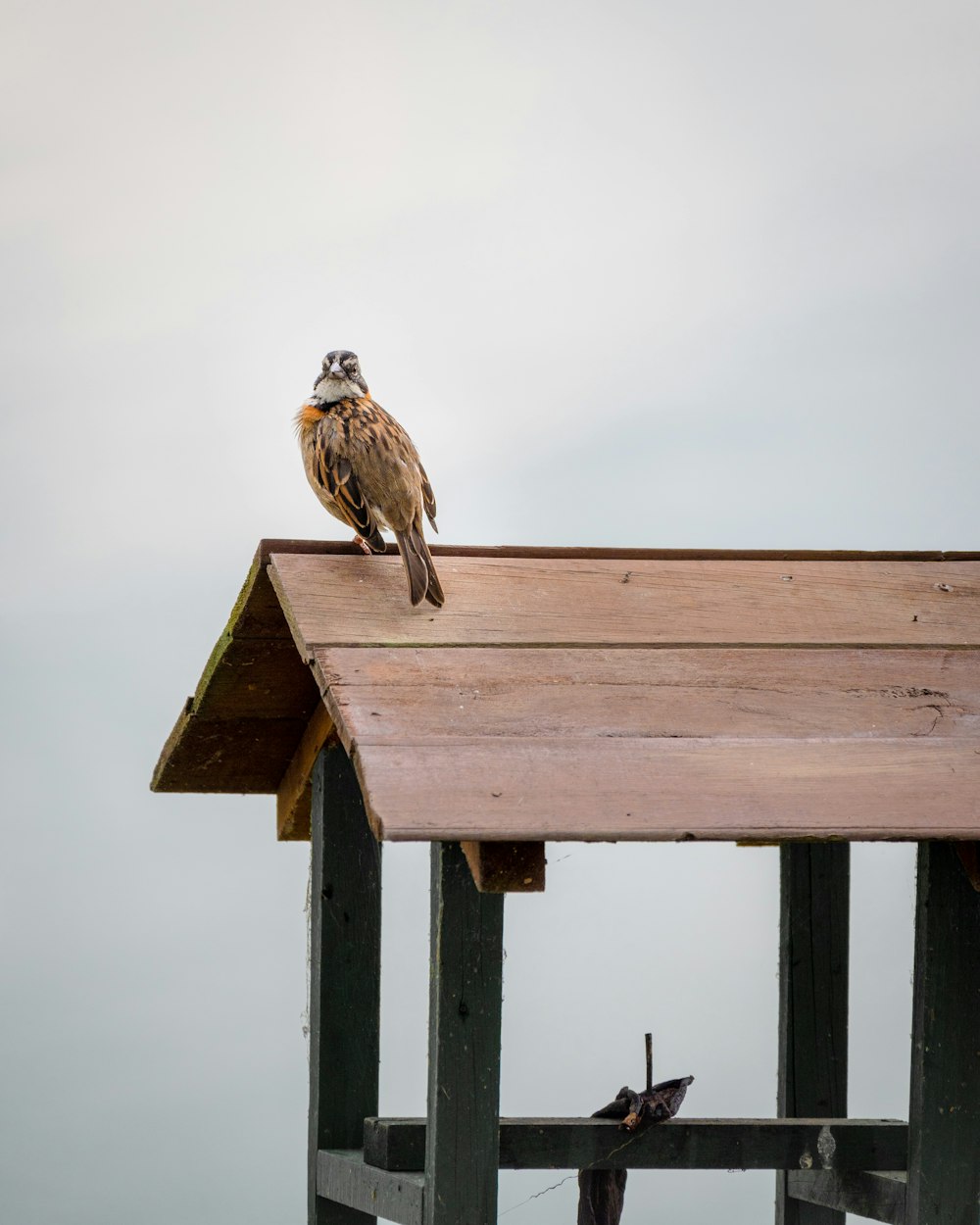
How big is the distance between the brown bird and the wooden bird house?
0.13m

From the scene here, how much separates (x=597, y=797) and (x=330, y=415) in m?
1.72

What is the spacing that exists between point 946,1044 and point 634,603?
106 cm

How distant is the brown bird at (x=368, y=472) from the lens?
12.6 feet

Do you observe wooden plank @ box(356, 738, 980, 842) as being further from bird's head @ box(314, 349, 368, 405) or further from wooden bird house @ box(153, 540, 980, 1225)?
bird's head @ box(314, 349, 368, 405)

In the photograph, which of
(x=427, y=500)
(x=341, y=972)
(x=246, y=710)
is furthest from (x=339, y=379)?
(x=341, y=972)

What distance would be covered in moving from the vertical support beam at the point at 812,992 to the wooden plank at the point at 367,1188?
123 centimetres

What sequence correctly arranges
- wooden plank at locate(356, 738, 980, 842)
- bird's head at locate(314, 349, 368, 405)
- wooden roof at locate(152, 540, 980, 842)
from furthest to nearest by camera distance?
1. bird's head at locate(314, 349, 368, 405)
2. wooden roof at locate(152, 540, 980, 842)
3. wooden plank at locate(356, 738, 980, 842)

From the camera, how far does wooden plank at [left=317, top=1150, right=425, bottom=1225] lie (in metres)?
3.44

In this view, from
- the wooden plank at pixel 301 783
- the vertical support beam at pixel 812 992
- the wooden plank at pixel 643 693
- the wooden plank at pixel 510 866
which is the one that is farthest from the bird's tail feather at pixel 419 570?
the vertical support beam at pixel 812 992

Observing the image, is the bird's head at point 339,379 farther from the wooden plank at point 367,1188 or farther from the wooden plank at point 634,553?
the wooden plank at point 367,1188

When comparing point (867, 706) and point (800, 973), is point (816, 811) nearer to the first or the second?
point (867, 706)

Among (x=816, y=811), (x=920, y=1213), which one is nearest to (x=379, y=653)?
(x=816, y=811)

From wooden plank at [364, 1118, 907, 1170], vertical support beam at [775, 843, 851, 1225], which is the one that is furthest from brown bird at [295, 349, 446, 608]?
vertical support beam at [775, 843, 851, 1225]

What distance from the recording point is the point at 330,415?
14.0 feet
